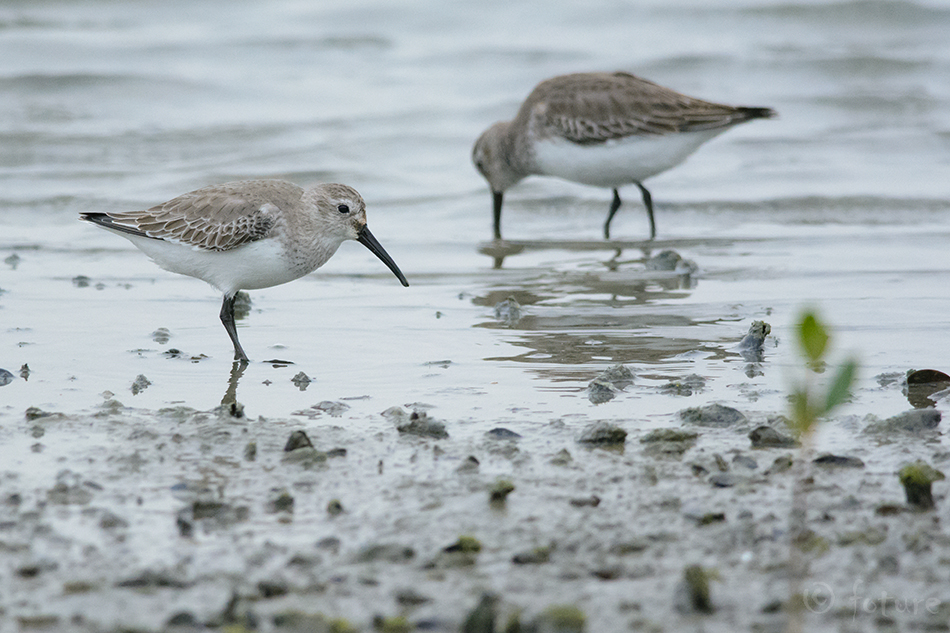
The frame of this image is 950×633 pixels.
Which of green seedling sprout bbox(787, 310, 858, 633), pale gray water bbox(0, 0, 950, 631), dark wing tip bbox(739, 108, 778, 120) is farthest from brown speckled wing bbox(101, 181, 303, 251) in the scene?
dark wing tip bbox(739, 108, 778, 120)

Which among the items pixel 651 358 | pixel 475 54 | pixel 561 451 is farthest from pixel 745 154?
pixel 561 451

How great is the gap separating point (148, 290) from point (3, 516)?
13.5ft

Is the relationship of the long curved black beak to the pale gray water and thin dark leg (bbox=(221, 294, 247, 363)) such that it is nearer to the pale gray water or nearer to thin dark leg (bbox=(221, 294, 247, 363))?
the pale gray water

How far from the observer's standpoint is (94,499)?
12.2ft

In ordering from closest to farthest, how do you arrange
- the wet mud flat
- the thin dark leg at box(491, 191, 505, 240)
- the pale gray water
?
1. the wet mud flat
2. the pale gray water
3. the thin dark leg at box(491, 191, 505, 240)

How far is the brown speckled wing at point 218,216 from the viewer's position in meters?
5.88

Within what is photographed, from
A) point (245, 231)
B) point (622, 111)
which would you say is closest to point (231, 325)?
point (245, 231)

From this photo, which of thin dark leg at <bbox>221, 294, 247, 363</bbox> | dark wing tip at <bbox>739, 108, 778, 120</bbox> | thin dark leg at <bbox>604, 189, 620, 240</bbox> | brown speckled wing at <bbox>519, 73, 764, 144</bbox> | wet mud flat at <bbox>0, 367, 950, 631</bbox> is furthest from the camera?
thin dark leg at <bbox>604, 189, 620, 240</bbox>

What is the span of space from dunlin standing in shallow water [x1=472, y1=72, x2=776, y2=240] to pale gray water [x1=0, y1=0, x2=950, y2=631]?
0.67 metres

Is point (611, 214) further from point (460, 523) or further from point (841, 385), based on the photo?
point (841, 385)

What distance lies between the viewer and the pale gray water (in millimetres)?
5086

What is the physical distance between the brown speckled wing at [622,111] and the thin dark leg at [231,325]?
4.50 meters

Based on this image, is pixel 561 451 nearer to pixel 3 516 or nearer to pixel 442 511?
pixel 442 511

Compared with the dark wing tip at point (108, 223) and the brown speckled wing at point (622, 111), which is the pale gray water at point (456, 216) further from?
the brown speckled wing at point (622, 111)
